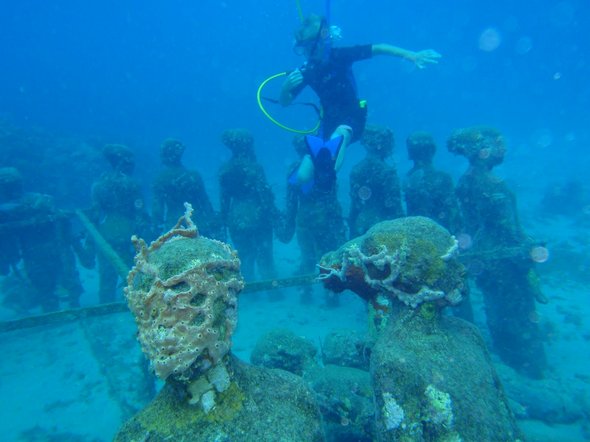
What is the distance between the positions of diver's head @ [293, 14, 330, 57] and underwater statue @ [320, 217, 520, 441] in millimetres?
5599

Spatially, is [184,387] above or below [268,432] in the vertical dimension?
above

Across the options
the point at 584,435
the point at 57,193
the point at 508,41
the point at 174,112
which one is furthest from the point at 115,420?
the point at 508,41

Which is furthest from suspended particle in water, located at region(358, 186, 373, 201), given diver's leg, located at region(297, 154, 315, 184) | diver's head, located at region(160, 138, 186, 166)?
diver's head, located at region(160, 138, 186, 166)

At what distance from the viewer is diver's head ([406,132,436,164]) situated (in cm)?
760

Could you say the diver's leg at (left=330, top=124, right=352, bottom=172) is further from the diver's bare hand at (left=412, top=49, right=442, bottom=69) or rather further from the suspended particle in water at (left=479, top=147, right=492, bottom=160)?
the suspended particle in water at (left=479, top=147, right=492, bottom=160)

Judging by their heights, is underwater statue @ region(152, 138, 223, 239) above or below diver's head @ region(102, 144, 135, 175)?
below

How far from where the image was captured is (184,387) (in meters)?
2.07

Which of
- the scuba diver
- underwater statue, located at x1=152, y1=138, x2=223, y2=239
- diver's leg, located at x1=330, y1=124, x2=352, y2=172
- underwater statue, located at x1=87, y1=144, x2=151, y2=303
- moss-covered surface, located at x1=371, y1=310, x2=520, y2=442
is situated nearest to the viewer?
moss-covered surface, located at x1=371, y1=310, x2=520, y2=442

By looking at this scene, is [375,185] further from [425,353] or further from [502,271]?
[425,353]

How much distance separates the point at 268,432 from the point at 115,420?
5497mm

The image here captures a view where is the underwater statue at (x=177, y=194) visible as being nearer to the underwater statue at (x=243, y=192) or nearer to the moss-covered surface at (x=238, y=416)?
the underwater statue at (x=243, y=192)

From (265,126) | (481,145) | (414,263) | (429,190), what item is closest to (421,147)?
(429,190)

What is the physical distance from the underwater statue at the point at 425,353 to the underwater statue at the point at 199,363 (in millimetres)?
595

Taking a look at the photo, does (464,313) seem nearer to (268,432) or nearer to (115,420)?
(268,432)
